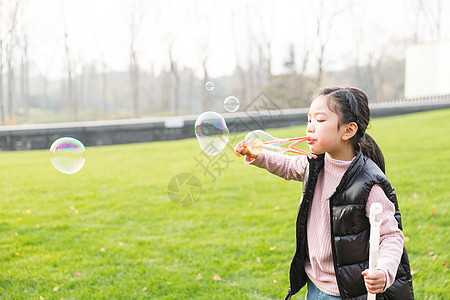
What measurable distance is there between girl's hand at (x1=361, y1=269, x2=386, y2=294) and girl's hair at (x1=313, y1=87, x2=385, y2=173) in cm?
60

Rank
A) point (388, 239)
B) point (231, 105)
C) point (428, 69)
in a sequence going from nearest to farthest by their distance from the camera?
point (388, 239) → point (231, 105) → point (428, 69)

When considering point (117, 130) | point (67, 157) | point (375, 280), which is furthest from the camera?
point (117, 130)

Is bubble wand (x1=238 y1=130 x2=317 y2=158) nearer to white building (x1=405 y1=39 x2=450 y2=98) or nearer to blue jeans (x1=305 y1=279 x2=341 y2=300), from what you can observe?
blue jeans (x1=305 y1=279 x2=341 y2=300)

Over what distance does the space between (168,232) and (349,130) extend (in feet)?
10.5

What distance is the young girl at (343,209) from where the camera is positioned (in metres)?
1.79

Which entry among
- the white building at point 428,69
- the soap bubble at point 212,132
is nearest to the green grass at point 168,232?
the soap bubble at point 212,132

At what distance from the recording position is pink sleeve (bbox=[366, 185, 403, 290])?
1.65m

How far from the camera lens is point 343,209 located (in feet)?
5.98

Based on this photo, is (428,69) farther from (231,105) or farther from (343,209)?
(343,209)

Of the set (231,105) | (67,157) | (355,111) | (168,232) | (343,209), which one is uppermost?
(231,105)

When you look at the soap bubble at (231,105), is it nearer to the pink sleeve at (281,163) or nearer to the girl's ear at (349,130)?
the pink sleeve at (281,163)

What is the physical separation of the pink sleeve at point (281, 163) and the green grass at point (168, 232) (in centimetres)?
142

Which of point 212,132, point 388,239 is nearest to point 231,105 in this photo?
point 212,132

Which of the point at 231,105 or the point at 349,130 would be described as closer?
the point at 349,130
